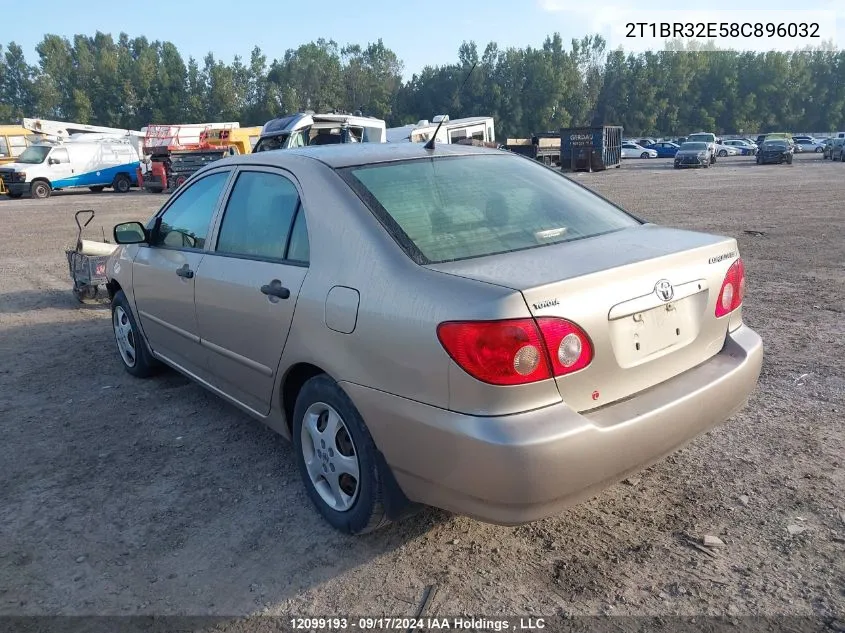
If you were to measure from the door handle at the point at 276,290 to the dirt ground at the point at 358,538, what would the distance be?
103 centimetres

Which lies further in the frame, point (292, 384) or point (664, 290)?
point (292, 384)

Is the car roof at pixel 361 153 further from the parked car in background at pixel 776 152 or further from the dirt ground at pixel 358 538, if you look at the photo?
the parked car in background at pixel 776 152

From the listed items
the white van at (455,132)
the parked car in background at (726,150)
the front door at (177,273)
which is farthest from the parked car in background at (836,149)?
the front door at (177,273)

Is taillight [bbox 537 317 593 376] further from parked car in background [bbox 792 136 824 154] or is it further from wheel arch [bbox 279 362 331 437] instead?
parked car in background [bbox 792 136 824 154]

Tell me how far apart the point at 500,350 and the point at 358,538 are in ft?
4.09

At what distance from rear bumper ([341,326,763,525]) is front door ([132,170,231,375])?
5.63 feet

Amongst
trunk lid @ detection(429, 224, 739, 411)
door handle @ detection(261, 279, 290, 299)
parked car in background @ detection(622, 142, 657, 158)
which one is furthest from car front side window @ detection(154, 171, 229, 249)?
parked car in background @ detection(622, 142, 657, 158)

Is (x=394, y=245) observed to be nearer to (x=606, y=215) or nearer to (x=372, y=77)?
(x=606, y=215)

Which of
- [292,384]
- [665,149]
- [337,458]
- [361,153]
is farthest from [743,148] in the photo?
[337,458]

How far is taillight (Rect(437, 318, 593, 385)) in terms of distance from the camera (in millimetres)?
2299

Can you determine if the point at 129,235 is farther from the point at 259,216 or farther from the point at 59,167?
the point at 59,167

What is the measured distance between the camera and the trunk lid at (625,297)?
2.42 metres

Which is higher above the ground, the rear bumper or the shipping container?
the shipping container

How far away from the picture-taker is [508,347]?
7.55 ft
